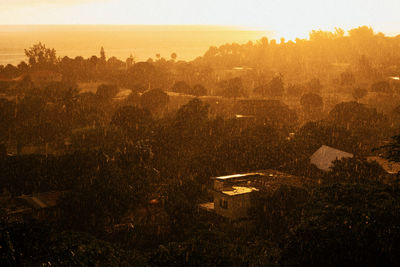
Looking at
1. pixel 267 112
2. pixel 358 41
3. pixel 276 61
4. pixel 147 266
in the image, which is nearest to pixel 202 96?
pixel 267 112

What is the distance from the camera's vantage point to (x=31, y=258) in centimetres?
1734

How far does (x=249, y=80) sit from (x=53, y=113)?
51.3m

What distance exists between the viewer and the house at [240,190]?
1029 inches

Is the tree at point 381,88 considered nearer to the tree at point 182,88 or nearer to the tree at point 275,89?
the tree at point 275,89

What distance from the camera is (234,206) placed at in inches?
1027

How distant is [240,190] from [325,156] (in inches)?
428

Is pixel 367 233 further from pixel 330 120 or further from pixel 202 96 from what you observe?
pixel 202 96

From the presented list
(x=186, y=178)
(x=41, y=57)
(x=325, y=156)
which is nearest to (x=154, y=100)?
(x=186, y=178)

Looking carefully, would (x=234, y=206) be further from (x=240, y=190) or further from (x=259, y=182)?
(x=259, y=182)

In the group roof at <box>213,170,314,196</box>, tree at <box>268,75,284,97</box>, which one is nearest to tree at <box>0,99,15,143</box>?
roof at <box>213,170,314,196</box>

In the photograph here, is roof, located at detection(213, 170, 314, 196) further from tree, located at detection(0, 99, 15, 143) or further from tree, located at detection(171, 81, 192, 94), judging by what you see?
tree, located at detection(171, 81, 192, 94)

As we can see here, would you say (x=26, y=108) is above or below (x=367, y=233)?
below

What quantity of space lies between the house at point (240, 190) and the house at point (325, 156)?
407 cm

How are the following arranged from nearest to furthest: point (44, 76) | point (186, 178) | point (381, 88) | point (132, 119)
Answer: point (186, 178) → point (132, 119) → point (381, 88) → point (44, 76)
